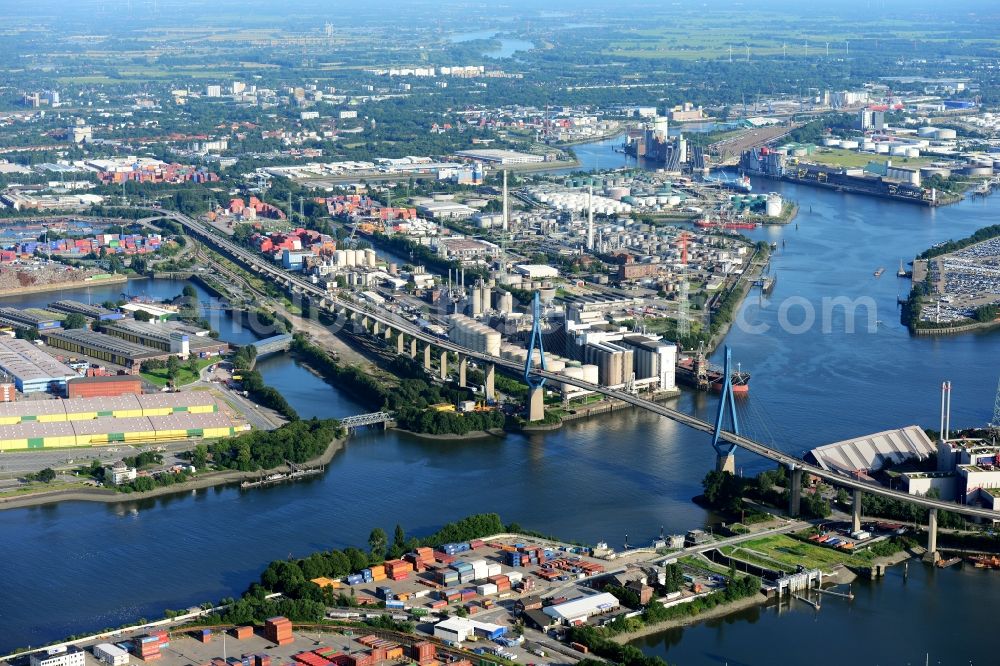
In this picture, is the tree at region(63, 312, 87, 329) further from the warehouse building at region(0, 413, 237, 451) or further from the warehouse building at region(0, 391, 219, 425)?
the warehouse building at region(0, 413, 237, 451)

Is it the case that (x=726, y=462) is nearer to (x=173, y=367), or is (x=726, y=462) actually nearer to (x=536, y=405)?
(x=536, y=405)

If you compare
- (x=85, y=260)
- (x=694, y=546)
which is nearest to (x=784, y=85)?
(x=85, y=260)

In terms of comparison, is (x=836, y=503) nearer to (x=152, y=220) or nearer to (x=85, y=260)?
(x=85, y=260)

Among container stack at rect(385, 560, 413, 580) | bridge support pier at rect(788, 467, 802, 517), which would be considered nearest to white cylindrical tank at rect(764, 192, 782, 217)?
bridge support pier at rect(788, 467, 802, 517)

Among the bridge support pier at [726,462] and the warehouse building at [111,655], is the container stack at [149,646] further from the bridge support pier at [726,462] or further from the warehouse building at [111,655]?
the bridge support pier at [726,462]

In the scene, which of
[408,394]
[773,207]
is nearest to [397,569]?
[408,394]
